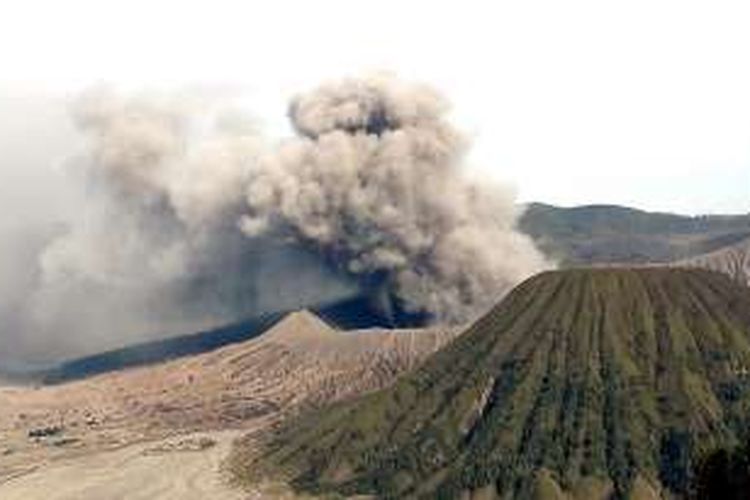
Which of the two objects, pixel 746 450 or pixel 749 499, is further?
pixel 746 450

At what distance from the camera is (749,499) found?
472 ft

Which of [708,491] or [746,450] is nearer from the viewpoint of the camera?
[708,491]

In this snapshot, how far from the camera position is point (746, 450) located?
513 feet

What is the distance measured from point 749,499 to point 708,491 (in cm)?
419

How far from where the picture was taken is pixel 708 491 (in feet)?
480

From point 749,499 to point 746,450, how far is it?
12952mm

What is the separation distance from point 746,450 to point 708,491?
39.8 feet
